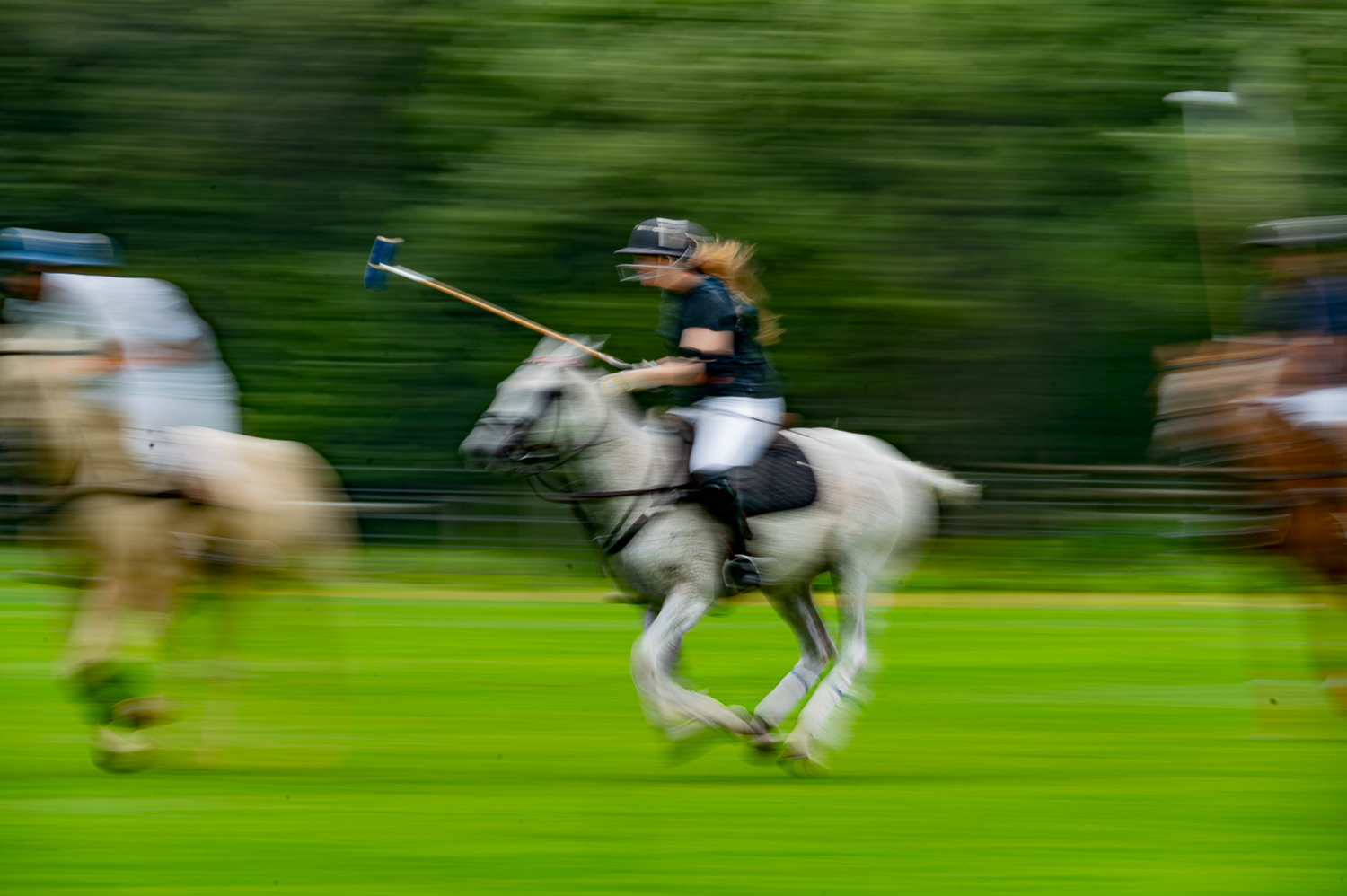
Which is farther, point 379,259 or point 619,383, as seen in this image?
point 379,259

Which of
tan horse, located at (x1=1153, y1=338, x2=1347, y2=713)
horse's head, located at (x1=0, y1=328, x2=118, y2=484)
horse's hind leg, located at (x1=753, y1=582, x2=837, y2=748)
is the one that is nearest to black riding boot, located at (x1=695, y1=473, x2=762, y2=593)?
horse's hind leg, located at (x1=753, y1=582, x2=837, y2=748)

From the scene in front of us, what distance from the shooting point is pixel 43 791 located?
7.03 meters

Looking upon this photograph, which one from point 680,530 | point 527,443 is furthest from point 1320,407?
point 527,443

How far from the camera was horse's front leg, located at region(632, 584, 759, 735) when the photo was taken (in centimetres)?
725

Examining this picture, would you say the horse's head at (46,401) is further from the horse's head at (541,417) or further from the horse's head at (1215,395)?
the horse's head at (1215,395)

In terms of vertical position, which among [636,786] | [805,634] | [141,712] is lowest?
[636,786]

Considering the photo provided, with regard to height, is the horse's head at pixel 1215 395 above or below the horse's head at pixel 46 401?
below

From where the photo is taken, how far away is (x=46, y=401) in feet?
23.4

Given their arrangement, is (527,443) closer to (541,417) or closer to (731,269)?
(541,417)

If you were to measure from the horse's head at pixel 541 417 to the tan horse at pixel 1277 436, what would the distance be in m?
2.81

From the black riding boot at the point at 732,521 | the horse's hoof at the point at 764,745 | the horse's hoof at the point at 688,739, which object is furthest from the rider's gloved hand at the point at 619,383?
the horse's hoof at the point at 764,745

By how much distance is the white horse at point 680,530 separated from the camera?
24.1 feet

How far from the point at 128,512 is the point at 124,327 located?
747 millimetres

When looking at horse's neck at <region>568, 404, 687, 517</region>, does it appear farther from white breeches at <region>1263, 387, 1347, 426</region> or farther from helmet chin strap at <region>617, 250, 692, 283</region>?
white breeches at <region>1263, 387, 1347, 426</region>
